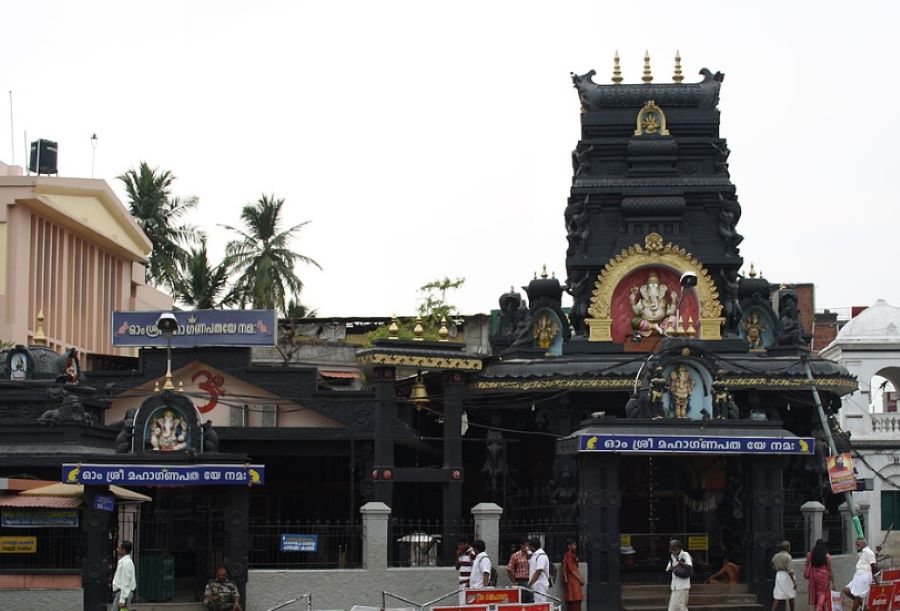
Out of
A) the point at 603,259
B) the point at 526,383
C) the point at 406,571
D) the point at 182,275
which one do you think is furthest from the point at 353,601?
the point at 182,275

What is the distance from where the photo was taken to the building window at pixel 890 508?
58062 millimetres

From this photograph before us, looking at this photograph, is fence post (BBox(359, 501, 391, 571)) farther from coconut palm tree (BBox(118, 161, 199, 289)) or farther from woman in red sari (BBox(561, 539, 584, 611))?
coconut palm tree (BBox(118, 161, 199, 289))

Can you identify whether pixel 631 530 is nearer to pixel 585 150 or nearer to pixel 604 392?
pixel 604 392

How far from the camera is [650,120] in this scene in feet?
148

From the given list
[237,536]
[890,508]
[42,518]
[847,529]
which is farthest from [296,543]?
[890,508]

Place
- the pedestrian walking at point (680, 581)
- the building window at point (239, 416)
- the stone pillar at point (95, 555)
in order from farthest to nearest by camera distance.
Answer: the building window at point (239, 416) < the stone pillar at point (95, 555) < the pedestrian walking at point (680, 581)

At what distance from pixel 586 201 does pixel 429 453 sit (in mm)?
8179

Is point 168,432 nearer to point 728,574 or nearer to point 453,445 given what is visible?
point 453,445

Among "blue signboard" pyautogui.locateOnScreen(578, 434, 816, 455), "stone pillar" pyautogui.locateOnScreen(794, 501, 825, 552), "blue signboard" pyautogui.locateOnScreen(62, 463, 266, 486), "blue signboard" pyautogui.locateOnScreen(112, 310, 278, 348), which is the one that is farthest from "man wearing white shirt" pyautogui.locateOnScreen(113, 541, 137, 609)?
"stone pillar" pyautogui.locateOnScreen(794, 501, 825, 552)

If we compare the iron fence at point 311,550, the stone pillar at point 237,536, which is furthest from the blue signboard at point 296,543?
the stone pillar at point 237,536

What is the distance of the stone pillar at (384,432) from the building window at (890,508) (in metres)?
26.1

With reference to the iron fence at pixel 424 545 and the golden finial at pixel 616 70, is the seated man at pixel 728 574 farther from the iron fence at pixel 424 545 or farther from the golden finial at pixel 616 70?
the golden finial at pixel 616 70

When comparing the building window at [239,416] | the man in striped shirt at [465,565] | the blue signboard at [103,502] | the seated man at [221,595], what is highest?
the building window at [239,416]

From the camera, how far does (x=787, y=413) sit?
Answer: 143 feet
